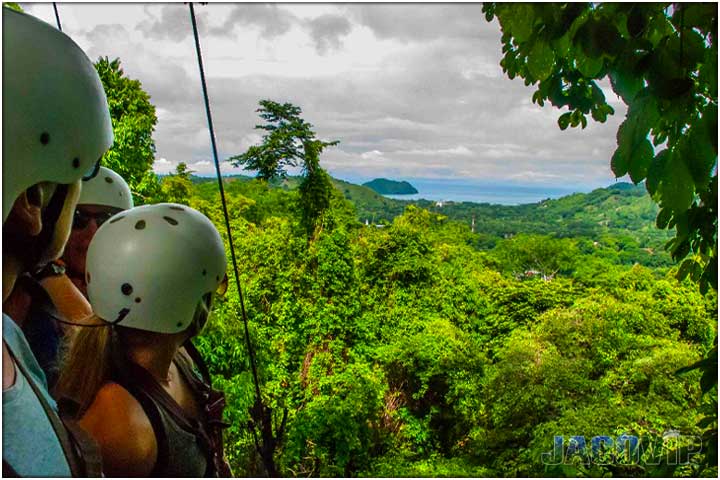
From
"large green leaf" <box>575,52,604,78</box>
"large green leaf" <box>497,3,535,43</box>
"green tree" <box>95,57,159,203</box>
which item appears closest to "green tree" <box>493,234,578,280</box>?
"green tree" <box>95,57,159,203</box>

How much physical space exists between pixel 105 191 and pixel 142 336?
0.95 feet

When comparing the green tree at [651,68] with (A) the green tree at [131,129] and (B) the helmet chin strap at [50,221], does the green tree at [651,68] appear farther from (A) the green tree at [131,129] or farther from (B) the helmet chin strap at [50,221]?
(A) the green tree at [131,129]

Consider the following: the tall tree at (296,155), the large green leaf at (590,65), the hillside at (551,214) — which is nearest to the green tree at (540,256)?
the hillside at (551,214)

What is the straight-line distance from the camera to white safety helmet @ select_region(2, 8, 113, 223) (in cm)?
48

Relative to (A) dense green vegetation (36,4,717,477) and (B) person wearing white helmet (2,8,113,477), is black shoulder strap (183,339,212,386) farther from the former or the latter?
(A) dense green vegetation (36,4,717,477)

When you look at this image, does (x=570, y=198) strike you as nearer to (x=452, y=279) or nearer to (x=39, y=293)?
(x=452, y=279)

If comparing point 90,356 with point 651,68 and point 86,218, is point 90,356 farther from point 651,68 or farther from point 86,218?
point 651,68

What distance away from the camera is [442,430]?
9273mm

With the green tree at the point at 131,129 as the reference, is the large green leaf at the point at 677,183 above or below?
below

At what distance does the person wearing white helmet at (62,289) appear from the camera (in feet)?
2.36

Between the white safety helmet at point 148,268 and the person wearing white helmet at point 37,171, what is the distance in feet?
0.43

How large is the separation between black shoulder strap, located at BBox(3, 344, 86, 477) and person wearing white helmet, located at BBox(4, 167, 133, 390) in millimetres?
165

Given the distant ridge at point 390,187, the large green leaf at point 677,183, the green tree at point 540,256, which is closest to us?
the large green leaf at point 677,183

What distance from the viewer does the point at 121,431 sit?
663 mm
